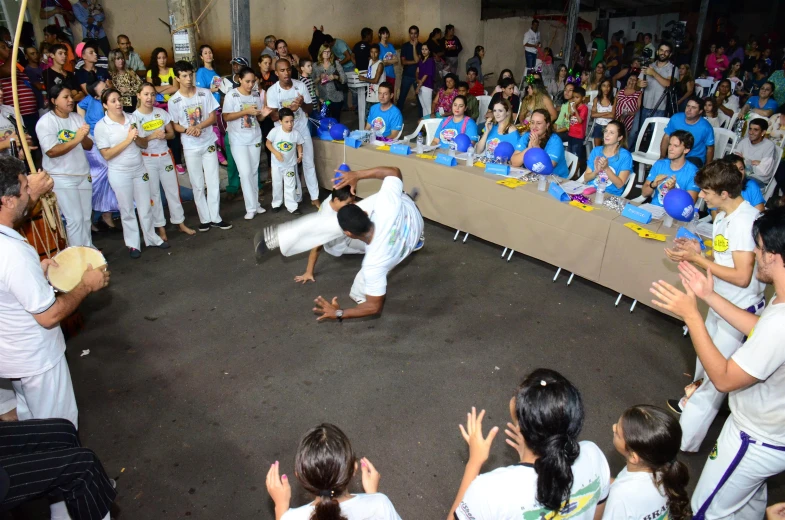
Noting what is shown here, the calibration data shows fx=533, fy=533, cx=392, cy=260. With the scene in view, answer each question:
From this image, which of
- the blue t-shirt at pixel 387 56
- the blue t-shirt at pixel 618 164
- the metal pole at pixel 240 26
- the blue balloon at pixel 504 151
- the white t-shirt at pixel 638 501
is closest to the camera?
the white t-shirt at pixel 638 501

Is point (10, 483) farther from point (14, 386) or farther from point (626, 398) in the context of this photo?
point (626, 398)

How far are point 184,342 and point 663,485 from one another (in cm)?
350

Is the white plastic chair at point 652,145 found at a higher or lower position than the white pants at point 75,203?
higher

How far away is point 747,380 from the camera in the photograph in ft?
6.59

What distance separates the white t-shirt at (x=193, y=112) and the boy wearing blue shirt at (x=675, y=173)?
14.8 ft

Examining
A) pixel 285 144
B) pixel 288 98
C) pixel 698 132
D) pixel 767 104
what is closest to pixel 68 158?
pixel 285 144

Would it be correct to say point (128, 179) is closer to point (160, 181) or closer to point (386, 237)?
point (160, 181)

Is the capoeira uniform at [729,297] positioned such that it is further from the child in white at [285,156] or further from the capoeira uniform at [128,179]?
the capoeira uniform at [128,179]

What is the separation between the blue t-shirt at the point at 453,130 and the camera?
251 inches

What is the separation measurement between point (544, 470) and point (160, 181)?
5.45 meters

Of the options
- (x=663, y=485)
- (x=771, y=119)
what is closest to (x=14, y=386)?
(x=663, y=485)

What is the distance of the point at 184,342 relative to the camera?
422 cm

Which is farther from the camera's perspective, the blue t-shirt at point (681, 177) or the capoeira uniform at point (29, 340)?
the blue t-shirt at point (681, 177)

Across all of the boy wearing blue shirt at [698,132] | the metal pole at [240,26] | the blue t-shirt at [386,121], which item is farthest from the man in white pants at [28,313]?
the boy wearing blue shirt at [698,132]
